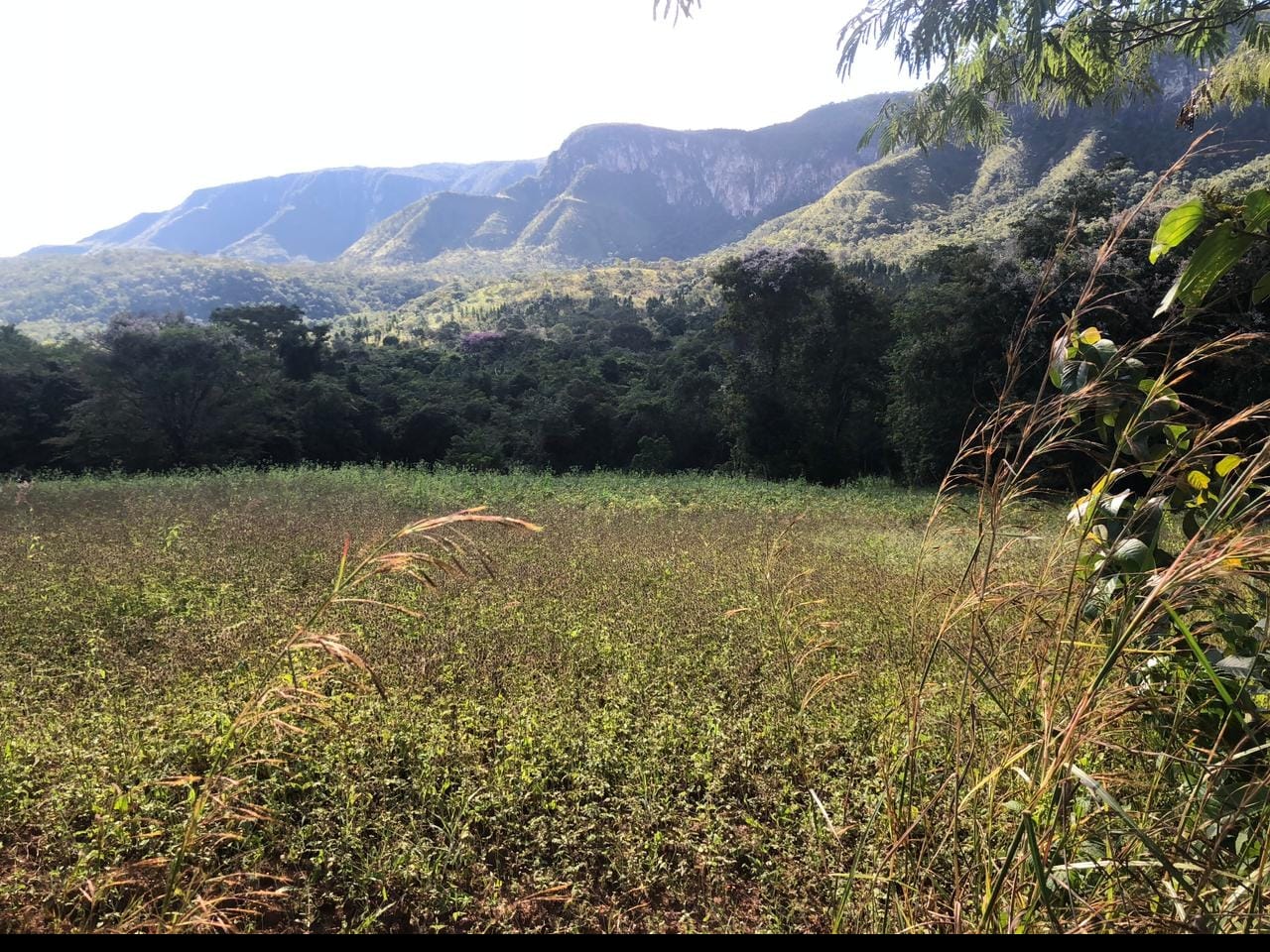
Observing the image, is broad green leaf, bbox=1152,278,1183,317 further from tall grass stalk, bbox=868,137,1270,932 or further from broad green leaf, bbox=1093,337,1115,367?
broad green leaf, bbox=1093,337,1115,367

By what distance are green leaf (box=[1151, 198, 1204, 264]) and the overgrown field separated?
3.60 ft

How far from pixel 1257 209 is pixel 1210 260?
0.29 ft

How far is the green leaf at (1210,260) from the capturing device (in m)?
1.07

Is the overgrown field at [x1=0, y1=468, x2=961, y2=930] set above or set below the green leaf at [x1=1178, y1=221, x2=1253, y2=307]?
below

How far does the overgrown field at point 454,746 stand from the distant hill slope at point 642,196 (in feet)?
420

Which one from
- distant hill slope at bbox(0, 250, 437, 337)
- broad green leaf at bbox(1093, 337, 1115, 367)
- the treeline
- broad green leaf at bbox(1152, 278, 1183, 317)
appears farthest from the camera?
distant hill slope at bbox(0, 250, 437, 337)

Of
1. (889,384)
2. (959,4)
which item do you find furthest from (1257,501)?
(889,384)

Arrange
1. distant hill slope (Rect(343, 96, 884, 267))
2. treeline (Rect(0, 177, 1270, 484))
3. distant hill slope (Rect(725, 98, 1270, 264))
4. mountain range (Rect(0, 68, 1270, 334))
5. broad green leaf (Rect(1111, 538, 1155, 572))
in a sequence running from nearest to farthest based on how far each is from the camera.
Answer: broad green leaf (Rect(1111, 538, 1155, 572)) → treeline (Rect(0, 177, 1270, 484)) → distant hill slope (Rect(725, 98, 1270, 264)) → mountain range (Rect(0, 68, 1270, 334)) → distant hill slope (Rect(343, 96, 884, 267))

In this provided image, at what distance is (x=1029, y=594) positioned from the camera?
1249mm

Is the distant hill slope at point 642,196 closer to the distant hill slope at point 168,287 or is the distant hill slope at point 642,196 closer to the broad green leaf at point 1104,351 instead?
the distant hill slope at point 168,287

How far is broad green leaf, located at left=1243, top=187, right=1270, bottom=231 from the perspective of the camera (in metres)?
1.03

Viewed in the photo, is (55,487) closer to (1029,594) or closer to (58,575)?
(58,575)

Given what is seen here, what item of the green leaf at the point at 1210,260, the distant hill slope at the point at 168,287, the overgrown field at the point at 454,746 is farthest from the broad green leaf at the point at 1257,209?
the distant hill slope at the point at 168,287

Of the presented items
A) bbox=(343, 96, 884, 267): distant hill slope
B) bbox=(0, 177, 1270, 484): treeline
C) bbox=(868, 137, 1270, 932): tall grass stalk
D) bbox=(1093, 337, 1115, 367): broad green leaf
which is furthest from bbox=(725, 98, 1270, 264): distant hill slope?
bbox=(343, 96, 884, 267): distant hill slope
